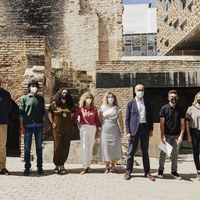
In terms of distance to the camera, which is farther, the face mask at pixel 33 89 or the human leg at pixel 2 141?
the face mask at pixel 33 89

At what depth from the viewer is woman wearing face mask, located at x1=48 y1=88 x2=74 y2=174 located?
293 inches

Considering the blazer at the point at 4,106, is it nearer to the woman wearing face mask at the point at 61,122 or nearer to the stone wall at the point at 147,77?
the woman wearing face mask at the point at 61,122

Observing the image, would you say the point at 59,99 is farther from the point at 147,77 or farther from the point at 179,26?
the point at 179,26

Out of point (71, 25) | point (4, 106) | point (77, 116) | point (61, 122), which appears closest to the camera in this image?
point (4, 106)

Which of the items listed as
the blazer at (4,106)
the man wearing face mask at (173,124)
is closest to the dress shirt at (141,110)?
the man wearing face mask at (173,124)

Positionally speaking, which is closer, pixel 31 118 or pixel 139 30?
pixel 31 118

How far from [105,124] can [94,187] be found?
1.72 metres

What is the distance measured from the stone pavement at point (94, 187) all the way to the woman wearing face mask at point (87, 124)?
404mm

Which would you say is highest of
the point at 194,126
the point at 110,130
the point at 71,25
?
the point at 71,25

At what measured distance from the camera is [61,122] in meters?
7.45

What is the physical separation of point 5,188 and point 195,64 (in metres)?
10.8

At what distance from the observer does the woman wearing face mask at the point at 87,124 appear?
7.50 metres

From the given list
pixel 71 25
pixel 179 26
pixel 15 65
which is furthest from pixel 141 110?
pixel 179 26

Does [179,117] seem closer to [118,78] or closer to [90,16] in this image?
[118,78]
